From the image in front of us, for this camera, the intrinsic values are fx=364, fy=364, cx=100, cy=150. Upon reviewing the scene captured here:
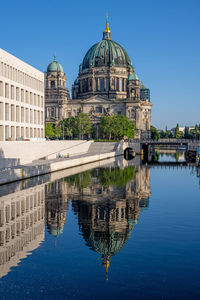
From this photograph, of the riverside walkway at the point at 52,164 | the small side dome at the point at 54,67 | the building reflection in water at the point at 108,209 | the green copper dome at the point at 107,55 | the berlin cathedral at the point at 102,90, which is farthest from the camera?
the green copper dome at the point at 107,55

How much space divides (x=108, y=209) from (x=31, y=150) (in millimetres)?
36750

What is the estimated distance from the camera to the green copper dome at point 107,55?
156 m

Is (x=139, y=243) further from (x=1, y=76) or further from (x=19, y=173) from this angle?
(x=1, y=76)

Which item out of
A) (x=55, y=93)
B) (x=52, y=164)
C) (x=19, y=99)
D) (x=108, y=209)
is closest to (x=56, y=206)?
(x=108, y=209)

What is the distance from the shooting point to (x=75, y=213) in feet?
87.9

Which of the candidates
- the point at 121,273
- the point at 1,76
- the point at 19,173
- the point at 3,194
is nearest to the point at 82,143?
the point at 1,76

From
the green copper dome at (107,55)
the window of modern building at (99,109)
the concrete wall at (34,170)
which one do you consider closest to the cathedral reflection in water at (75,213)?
the concrete wall at (34,170)

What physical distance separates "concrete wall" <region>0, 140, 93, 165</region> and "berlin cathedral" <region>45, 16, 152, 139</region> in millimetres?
53589

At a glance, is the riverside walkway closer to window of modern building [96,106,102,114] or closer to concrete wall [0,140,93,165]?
concrete wall [0,140,93,165]

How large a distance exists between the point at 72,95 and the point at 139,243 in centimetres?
15878

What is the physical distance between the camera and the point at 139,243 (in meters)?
19.6

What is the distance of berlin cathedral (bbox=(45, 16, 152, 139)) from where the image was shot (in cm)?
14450

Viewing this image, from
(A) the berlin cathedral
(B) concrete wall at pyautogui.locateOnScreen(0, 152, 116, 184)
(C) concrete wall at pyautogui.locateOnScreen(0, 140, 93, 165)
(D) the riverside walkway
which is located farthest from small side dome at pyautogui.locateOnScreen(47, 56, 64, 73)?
(B) concrete wall at pyautogui.locateOnScreen(0, 152, 116, 184)

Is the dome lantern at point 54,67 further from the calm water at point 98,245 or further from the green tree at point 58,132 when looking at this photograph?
the calm water at point 98,245
